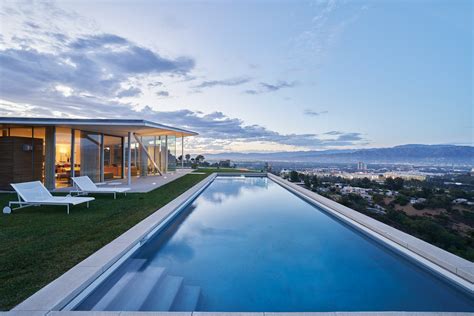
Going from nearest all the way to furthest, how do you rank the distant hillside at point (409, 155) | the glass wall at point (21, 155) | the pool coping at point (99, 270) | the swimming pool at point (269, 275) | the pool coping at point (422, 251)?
the pool coping at point (99, 270) < the swimming pool at point (269, 275) < the pool coping at point (422, 251) < the glass wall at point (21, 155) < the distant hillside at point (409, 155)

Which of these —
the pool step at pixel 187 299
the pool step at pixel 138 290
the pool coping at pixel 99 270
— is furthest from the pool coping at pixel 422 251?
the pool step at pixel 138 290

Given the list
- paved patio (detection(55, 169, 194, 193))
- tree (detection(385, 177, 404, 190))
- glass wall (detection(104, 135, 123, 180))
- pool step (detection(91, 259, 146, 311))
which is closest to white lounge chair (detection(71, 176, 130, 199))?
paved patio (detection(55, 169, 194, 193))

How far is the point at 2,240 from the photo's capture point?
389 centimetres

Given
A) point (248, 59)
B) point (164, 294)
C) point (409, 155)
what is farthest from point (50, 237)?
point (409, 155)

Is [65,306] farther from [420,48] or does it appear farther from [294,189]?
[420,48]

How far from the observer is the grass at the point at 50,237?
2.59 meters

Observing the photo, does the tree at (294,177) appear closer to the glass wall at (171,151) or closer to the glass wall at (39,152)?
the glass wall at (171,151)

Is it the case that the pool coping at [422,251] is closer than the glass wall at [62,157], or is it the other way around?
the pool coping at [422,251]

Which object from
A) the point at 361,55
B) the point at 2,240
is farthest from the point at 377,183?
the point at 2,240

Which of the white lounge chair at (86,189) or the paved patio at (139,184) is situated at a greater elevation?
the white lounge chair at (86,189)

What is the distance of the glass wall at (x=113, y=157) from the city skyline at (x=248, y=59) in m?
3.16

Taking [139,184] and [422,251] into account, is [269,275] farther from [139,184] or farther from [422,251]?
[139,184]

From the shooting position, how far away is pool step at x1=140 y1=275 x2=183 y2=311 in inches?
95.2

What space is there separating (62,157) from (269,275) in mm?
10187
